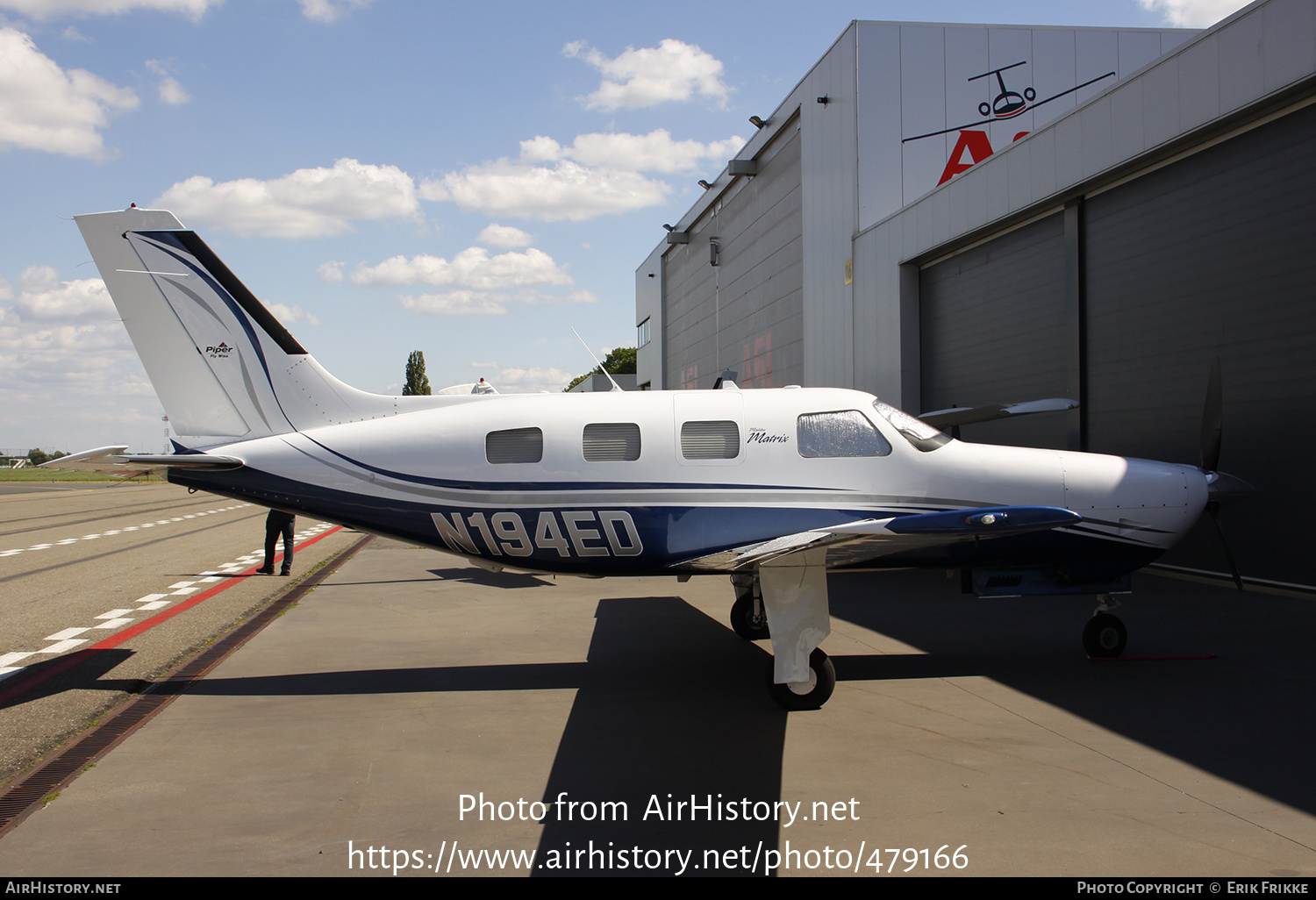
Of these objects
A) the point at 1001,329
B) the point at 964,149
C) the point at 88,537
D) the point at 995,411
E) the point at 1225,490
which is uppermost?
the point at 964,149

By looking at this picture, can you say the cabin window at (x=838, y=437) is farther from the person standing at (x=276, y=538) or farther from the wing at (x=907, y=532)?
the person standing at (x=276, y=538)

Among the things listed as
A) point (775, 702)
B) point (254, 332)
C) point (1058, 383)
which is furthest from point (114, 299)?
point (1058, 383)

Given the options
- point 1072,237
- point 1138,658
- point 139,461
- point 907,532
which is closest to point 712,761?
point 907,532

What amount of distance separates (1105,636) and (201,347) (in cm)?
891

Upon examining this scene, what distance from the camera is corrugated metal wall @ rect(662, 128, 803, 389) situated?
23.3 meters

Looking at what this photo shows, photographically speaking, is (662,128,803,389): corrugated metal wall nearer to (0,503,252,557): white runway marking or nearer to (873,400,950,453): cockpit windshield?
(0,503,252,557): white runway marking

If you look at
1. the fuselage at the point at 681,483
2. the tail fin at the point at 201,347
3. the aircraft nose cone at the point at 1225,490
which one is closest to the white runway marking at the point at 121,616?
the tail fin at the point at 201,347

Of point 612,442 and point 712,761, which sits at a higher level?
point 612,442

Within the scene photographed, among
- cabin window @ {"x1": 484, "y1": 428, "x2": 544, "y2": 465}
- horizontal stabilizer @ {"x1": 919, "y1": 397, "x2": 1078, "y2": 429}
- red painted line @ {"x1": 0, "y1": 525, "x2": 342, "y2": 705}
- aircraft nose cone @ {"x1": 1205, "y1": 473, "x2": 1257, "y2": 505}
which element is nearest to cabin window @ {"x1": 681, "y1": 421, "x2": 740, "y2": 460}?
cabin window @ {"x1": 484, "y1": 428, "x2": 544, "y2": 465}

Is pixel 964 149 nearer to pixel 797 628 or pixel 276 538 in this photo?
pixel 797 628

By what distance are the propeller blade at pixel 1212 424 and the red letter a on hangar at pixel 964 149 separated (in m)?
12.7

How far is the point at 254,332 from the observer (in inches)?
300

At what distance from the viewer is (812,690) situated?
19.9ft

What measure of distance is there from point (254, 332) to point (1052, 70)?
2000 cm
